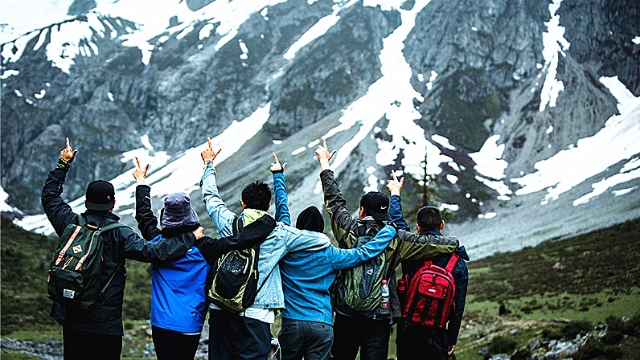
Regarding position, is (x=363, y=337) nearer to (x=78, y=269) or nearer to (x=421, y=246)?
(x=421, y=246)

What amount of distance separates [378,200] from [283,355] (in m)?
2.55

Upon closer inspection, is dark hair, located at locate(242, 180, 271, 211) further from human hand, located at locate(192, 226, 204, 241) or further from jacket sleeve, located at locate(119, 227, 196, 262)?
jacket sleeve, located at locate(119, 227, 196, 262)

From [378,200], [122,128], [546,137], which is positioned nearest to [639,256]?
[378,200]

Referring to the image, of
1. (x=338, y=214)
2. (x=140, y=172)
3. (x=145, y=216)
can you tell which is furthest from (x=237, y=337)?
(x=140, y=172)

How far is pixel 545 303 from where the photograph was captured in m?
29.9

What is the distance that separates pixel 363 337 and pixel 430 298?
1.14 meters

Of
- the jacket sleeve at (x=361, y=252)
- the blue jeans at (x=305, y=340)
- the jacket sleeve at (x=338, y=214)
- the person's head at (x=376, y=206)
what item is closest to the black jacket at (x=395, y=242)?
the jacket sleeve at (x=338, y=214)

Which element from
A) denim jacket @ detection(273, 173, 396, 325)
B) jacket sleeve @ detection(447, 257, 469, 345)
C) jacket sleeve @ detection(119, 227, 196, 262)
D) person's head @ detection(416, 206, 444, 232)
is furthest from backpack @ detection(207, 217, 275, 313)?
jacket sleeve @ detection(447, 257, 469, 345)

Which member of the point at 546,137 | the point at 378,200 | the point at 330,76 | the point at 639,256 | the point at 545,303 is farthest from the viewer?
the point at 330,76

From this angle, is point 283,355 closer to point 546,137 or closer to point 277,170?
point 277,170

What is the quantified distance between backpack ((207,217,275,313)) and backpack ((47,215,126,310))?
1337 millimetres

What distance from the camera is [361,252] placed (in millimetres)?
7332

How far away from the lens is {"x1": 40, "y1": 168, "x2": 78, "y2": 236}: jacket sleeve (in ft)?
22.9

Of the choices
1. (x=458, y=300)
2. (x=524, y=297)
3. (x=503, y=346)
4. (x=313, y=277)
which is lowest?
(x=524, y=297)
